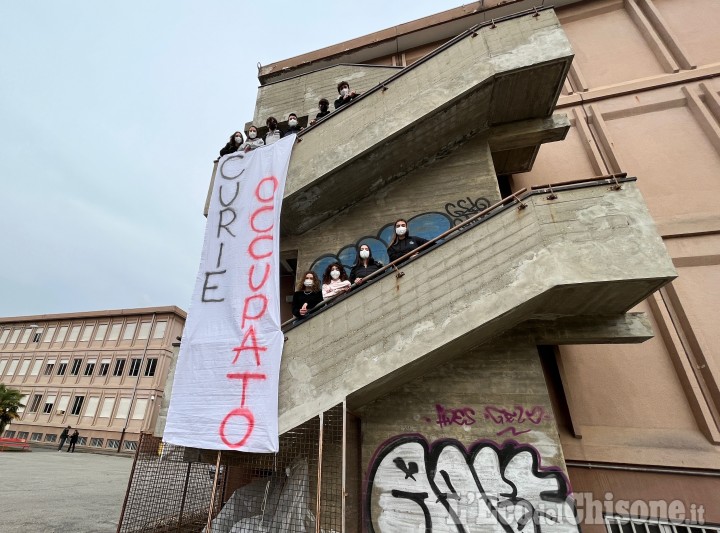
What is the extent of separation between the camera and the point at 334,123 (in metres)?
8.05

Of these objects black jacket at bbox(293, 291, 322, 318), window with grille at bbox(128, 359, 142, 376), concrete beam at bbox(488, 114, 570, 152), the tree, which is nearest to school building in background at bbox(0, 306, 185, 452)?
window with grille at bbox(128, 359, 142, 376)

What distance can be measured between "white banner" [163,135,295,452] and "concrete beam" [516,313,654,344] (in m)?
4.37

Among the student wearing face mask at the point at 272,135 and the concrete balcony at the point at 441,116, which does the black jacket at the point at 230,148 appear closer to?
the student wearing face mask at the point at 272,135

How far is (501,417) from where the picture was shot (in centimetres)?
552

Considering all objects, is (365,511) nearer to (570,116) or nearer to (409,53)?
(570,116)

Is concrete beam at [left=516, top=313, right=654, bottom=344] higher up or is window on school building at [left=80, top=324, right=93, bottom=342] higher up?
window on school building at [left=80, top=324, right=93, bottom=342]

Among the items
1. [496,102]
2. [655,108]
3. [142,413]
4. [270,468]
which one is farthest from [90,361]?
[655,108]

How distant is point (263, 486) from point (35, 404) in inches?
1786

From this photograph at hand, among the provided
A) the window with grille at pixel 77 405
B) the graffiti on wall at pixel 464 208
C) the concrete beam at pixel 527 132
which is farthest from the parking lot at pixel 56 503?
the window with grille at pixel 77 405

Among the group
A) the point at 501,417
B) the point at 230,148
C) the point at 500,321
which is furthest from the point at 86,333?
the point at 500,321

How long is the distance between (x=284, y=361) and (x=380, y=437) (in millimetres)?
2053

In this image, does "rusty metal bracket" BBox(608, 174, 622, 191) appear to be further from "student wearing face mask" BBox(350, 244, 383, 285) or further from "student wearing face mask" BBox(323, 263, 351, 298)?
"student wearing face mask" BBox(323, 263, 351, 298)

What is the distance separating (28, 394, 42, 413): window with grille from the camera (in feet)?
118

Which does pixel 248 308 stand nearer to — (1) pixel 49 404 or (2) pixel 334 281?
Answer: (2) pixel 334 281
